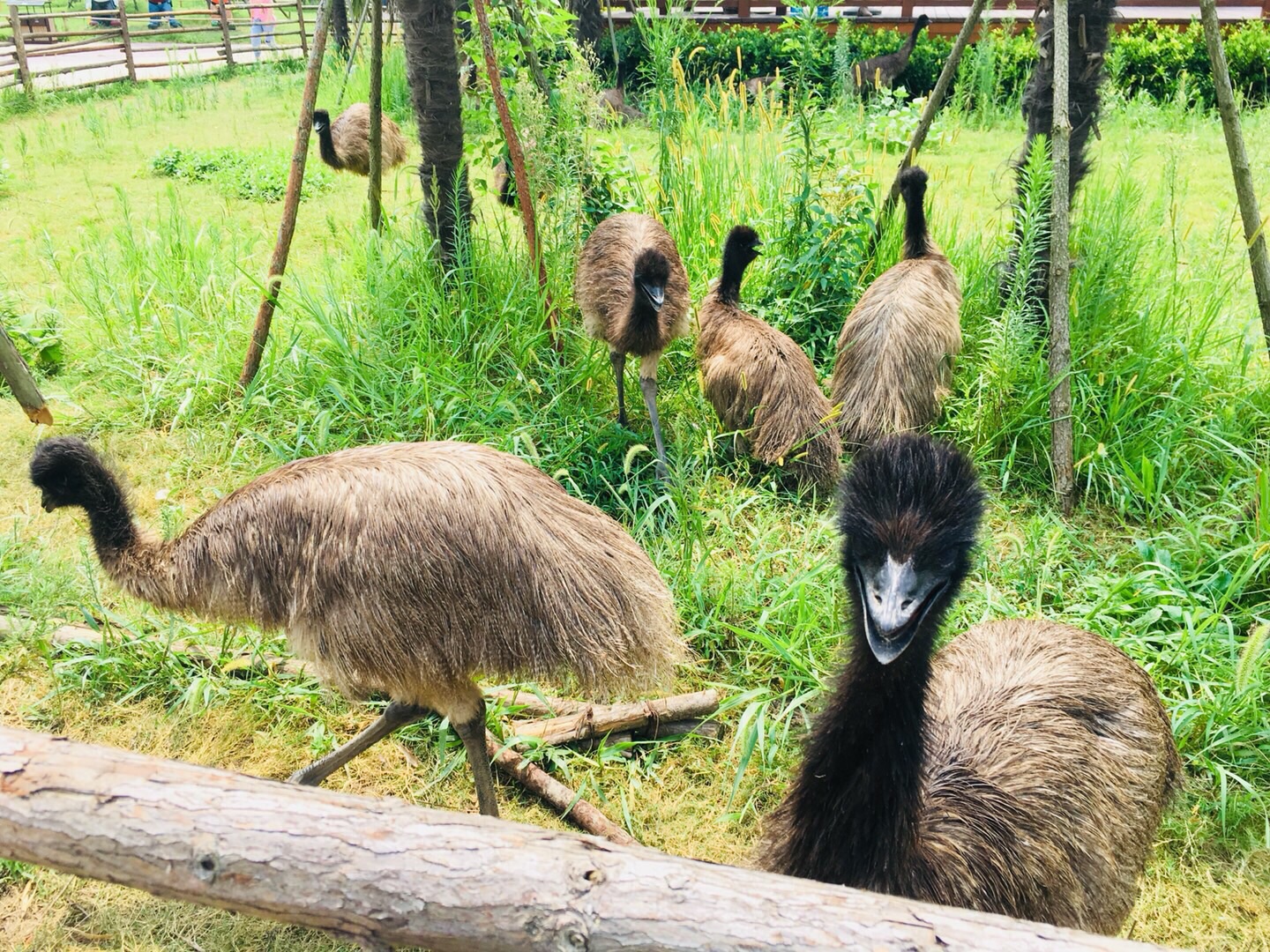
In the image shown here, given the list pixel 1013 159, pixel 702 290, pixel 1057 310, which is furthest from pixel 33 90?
pixel 1057 310

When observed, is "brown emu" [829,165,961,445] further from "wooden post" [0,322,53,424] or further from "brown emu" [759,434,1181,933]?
"wooden post" [0,322,53,424]

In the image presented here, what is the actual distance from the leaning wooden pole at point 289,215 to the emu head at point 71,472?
2043 mm

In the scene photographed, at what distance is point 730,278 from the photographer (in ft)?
17.9

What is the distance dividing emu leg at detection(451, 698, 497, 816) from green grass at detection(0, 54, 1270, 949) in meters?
0.37

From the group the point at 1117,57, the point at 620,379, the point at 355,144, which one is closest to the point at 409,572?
the point at 620,379

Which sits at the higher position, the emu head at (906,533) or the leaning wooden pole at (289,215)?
the leaning wooden pole at (289,215)

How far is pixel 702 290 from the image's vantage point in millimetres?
6164

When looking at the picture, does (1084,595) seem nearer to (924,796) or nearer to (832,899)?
(924,796)

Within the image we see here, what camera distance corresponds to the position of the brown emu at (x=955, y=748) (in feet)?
6.80

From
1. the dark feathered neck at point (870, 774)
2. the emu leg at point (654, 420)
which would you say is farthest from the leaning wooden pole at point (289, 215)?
the dark feathered neck at point (870, 774)

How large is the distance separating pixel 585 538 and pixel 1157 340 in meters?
3.69

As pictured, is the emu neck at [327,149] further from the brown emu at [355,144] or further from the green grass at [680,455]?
the green grass at [680,455]

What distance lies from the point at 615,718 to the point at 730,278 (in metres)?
2.87

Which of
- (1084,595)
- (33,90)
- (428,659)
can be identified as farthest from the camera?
(33,90)
